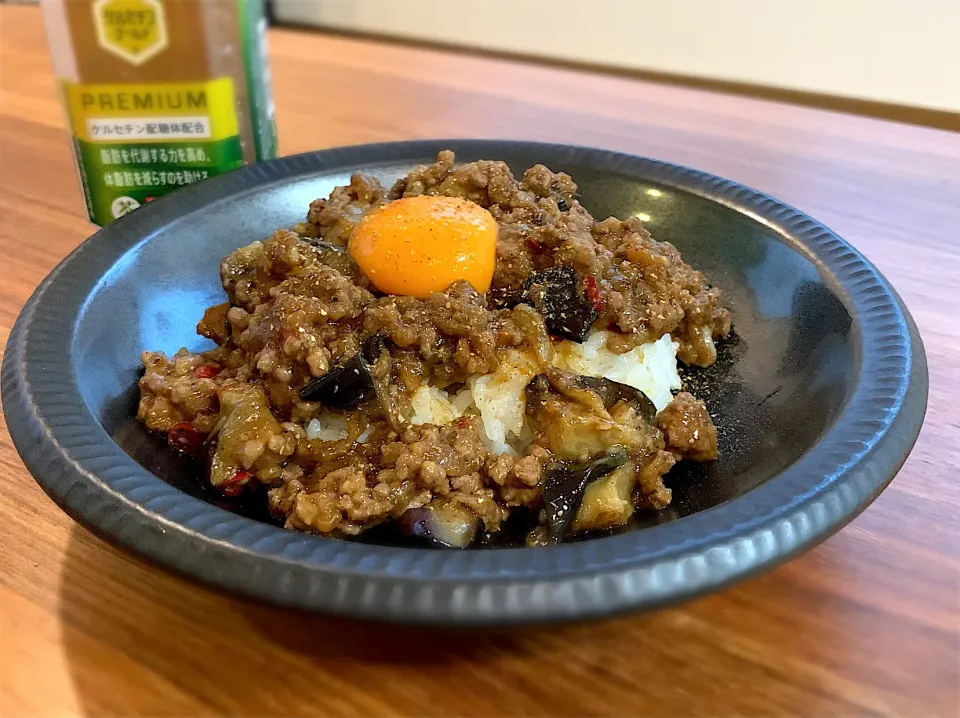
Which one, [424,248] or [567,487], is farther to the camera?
[424,248]

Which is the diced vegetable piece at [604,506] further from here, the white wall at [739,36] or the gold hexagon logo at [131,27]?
the white wall at [739,36]

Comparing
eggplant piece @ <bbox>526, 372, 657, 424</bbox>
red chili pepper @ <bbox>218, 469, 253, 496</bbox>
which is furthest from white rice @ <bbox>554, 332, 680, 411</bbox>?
red chili pepper @ <bbox>218, 469, 253, 496</bbox>

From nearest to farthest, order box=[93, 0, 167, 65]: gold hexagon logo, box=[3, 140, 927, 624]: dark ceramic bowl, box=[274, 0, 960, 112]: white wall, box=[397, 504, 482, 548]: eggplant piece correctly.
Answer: box=[3, 140, 927, 624]: dark ceramic bowl → box=[397, 504, 482, 548]: eggplant piece → box=[93, 0, 167, 65]: gold hexagon logo → box=[274, 0, 960, 112]: white wall

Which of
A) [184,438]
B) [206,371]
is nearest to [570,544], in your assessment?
[184,438]

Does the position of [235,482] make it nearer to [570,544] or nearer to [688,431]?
[570,544]

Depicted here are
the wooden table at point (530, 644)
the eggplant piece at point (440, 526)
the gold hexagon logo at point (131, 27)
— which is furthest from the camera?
the gold hexagon logo at point (131, 27)

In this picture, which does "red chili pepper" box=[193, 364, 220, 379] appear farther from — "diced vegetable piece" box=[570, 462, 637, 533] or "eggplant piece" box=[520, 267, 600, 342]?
"diced vegetable piece" box=[570, 462, 637, 533]

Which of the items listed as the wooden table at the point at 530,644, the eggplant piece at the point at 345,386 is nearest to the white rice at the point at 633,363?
the eggplant piece at the point at 345,386
